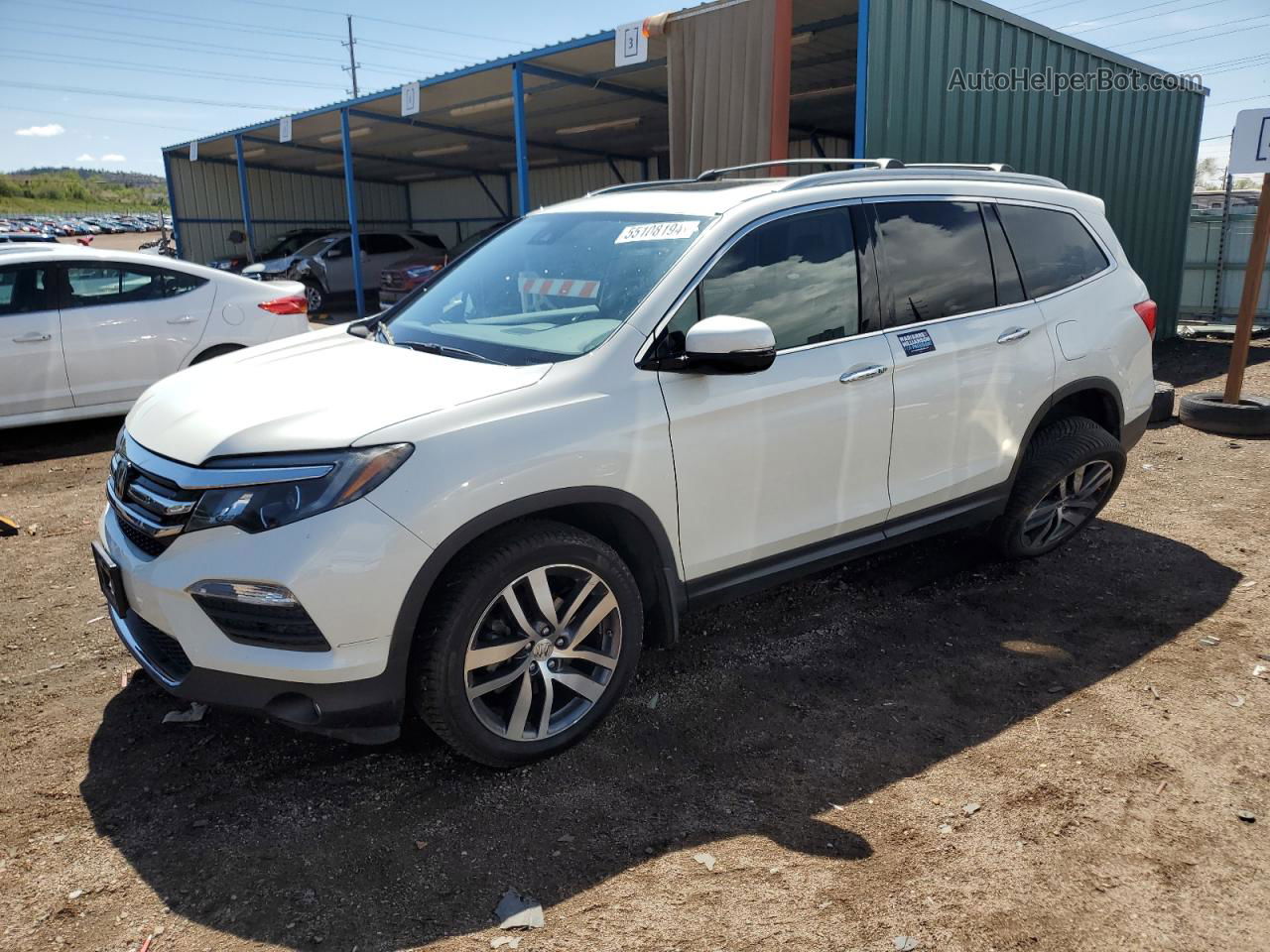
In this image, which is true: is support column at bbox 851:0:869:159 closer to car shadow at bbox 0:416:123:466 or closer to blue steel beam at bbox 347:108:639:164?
car shadow at bbox 0:416:123:466

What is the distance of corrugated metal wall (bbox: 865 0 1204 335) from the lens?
798 cm

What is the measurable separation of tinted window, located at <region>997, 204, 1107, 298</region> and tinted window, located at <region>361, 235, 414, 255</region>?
1670cm

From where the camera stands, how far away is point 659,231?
3404 millimetres

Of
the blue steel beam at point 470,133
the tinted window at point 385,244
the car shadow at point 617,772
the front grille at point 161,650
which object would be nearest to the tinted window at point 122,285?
the car shadow at point 617,772

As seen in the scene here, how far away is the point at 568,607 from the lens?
9.66ft

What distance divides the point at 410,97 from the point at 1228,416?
11414 millimetres

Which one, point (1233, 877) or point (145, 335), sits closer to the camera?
point (1233, 877)

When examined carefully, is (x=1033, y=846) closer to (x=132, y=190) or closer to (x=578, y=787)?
(x=578, y=787)

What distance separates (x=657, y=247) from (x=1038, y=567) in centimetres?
273

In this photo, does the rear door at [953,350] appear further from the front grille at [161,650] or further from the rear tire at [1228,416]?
the rear tire at [1228,416]

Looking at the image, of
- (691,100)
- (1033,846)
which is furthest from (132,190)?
(1033,846)

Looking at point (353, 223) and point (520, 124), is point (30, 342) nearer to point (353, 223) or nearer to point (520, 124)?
point (520, 124)

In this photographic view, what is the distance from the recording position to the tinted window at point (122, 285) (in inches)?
279

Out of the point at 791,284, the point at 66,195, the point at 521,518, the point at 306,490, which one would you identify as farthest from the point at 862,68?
the point at 66,195
